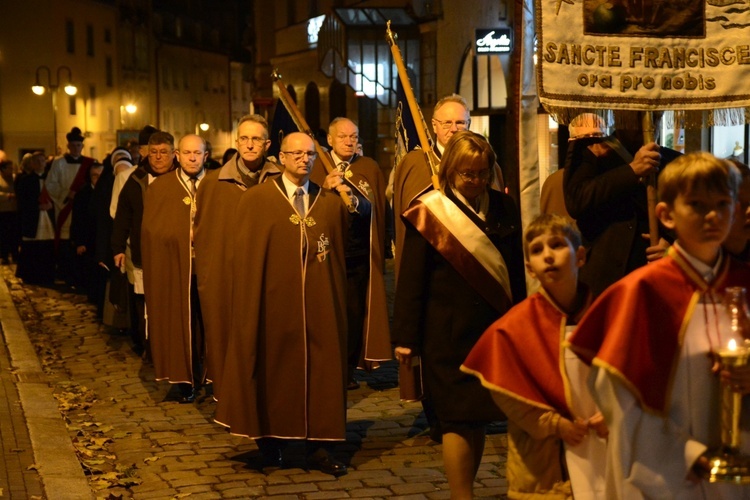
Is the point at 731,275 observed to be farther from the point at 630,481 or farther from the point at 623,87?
the point at 623,87

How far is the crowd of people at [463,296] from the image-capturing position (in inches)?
162

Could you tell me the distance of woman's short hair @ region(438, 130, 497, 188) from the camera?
255 inches

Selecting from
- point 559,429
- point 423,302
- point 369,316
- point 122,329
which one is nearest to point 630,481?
point 559,429

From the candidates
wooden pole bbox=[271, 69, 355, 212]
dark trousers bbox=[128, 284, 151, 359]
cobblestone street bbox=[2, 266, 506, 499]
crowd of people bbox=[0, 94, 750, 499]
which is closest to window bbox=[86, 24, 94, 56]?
crowd of people bbox=[0, 94, 750, 499]

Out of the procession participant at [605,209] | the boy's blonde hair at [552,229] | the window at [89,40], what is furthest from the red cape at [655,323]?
the window at [89,40]

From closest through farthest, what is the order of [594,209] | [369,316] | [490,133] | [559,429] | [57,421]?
1. [559,429]
2. [594,209]
3. [57,421]
4. [369,316]
5. [490,133]

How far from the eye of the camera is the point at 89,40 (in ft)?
246

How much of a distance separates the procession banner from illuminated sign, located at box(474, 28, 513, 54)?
764 inches

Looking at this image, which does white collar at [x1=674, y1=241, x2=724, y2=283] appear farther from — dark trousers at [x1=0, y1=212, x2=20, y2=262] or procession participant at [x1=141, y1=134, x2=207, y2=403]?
dark trousers at [x1=0, y1=212, x2=20, y2=262]

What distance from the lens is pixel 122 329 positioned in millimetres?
14648

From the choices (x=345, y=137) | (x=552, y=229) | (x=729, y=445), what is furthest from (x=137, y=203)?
(x=729, y=445)

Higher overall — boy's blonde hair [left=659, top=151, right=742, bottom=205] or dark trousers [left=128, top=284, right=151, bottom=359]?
boy's blonde hair [left=659, top=151, right=742, bottom=205]

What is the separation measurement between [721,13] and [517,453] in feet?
8.54

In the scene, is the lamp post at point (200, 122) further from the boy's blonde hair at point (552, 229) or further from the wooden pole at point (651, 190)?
the boy's blonde hair at point (552, 229)
